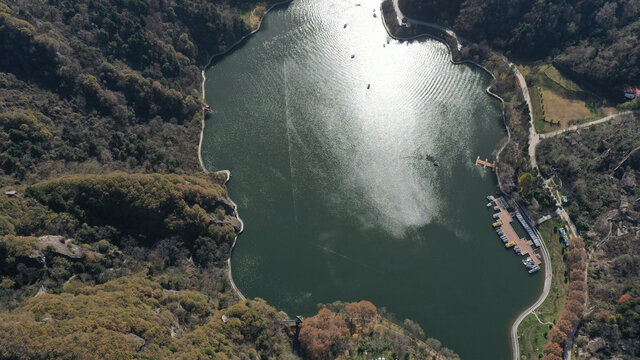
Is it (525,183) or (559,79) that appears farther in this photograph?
(559,79)

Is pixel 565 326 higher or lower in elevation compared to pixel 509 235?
lower

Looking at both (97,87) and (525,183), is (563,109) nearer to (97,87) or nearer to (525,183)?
(525,183)

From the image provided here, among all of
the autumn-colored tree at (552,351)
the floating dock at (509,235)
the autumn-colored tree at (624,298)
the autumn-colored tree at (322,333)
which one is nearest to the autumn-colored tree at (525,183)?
the floating dock at (509,235)

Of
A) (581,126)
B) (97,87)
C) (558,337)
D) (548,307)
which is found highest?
(581,126)

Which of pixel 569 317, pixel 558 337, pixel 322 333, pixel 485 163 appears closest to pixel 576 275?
pixel 569 317

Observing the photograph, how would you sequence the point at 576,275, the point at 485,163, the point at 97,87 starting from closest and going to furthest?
the point at 576,275, the point at 97,87, the point at 485,163

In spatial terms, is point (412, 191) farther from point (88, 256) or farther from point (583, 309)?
point (88, 256)
